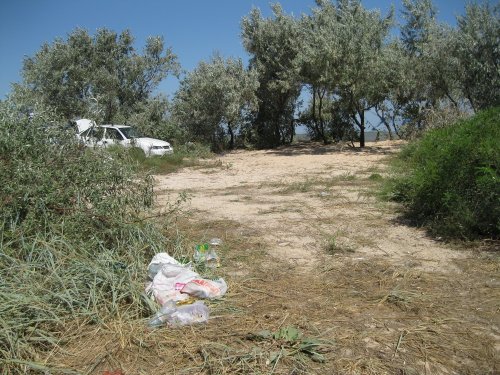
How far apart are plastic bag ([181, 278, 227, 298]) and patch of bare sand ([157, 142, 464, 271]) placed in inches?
42.7

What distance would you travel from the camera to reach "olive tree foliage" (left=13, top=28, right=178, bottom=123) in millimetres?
20031

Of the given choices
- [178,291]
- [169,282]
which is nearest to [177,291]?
[178,291]

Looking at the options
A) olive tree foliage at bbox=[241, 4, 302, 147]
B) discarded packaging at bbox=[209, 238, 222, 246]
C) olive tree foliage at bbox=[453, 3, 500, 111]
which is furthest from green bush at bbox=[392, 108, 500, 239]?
olive tree foliage at bbox=[241, 4, 302, 147]

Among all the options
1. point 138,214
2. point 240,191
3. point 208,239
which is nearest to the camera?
point 138,214

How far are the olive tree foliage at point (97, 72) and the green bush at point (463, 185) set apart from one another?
52.9 feet

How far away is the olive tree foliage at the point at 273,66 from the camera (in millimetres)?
20828

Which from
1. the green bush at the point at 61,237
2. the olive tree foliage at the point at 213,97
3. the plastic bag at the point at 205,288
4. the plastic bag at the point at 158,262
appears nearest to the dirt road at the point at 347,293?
the plastic bag at the point at 205,288

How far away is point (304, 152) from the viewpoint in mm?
19203

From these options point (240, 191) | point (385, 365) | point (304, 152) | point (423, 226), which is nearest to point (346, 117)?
point (304, 152)

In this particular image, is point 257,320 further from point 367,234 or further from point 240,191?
point 240,191

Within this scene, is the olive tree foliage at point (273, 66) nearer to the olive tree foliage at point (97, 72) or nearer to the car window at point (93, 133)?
the olive tree foliage at point (97, 72)

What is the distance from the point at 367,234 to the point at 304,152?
13961 millimetres

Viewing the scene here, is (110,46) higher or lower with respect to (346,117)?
higher

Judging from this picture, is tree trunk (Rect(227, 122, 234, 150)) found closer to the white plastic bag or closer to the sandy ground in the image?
the sandy ground
